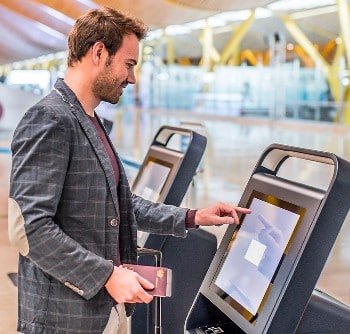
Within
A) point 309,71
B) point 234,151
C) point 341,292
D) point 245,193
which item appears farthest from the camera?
point 309,71

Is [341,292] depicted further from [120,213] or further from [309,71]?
[309,71]

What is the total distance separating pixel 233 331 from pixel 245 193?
0.50 m

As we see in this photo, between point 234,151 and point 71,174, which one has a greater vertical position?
point 71,174

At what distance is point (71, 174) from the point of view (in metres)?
2.29

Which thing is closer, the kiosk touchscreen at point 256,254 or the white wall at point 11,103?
the kiosk touchscreen at point 256,254

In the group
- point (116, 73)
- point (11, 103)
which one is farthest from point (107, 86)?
point (11, 103)

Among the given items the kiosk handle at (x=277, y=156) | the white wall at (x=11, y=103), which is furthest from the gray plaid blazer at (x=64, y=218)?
the white wall at (x=11, y=103)

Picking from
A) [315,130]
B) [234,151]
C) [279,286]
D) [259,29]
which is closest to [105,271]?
[279,286]

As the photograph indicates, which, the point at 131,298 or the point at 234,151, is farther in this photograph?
the point at 234,151

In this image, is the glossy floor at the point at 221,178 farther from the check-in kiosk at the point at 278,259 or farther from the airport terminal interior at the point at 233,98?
the check-in kiosk at the point at 278,259

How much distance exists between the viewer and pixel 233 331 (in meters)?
2.64

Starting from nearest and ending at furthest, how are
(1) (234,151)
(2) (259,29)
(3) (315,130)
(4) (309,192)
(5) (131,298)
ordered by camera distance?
(5) (131,298)
(4) (309,192)
(1) (234,151)
(3) (315,130)
(2) (259,29)

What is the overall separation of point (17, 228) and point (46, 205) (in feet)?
0.38

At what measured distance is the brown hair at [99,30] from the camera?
A: 2.28 meters
